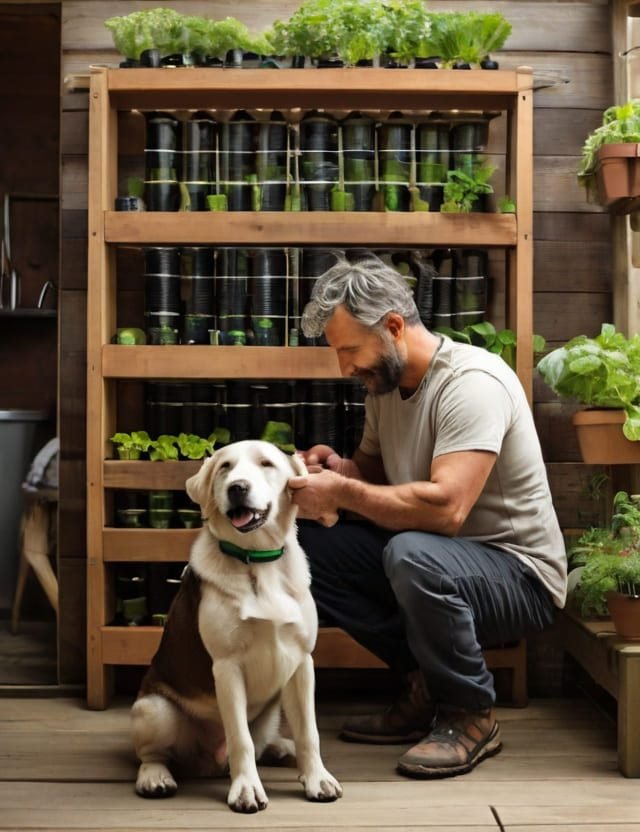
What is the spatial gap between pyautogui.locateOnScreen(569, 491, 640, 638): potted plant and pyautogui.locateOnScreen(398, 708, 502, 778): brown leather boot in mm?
400

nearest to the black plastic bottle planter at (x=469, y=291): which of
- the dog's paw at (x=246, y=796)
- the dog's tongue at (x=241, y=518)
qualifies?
the dog's tongue at (x=241, y=518)

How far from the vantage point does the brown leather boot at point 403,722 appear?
2.87m

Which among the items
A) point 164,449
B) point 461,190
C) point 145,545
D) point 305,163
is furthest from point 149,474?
point 461,190

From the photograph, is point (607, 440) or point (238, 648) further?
point (607, 440)

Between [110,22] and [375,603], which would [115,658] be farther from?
[110,22]

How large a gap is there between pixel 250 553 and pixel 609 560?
37.5 inches

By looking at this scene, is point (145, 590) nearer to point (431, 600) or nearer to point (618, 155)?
point (431, 600)

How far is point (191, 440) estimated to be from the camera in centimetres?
321

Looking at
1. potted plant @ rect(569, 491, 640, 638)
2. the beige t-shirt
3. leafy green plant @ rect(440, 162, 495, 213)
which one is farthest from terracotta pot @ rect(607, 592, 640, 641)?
leafy green plant @ rect(440, 162, 495, 213)

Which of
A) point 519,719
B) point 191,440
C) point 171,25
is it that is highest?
point 171,25

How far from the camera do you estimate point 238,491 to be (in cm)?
231

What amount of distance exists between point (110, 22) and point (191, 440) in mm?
1246

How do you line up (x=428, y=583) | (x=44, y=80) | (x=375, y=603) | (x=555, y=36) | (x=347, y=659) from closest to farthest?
1. (x=428, y=583)
2. (x=375, y=603)
3. (x=347, y=659)
4. (x=555, y=36)
5. (x=44, y=80)

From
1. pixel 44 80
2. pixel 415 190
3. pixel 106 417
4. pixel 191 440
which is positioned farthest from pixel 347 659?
pixel 44 80
